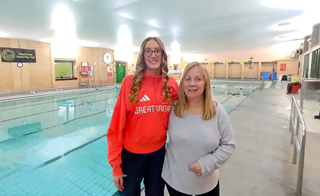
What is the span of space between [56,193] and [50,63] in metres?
→ 11.0

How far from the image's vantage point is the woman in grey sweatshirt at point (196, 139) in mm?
977

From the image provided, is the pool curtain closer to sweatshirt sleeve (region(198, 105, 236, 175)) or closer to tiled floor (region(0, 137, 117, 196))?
sweatshirt sleeve (region(198, 105, 236, 175))

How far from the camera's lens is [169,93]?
1100 mm

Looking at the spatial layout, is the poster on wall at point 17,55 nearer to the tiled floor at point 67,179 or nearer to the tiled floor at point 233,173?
the tiled floor at point 233,173

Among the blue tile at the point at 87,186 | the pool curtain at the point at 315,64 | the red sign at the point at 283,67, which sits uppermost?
the red sign at the point at 283,67

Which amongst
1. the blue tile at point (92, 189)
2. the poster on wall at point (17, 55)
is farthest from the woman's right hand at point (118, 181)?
the poster on wall at point (17, 55)

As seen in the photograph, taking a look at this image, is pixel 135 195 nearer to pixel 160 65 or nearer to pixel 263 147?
pixel 160 65

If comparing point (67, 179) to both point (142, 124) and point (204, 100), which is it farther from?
point (204, 100)

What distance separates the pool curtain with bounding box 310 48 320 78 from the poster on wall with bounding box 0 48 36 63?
43.6 feet

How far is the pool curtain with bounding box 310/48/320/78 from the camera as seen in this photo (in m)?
6.61

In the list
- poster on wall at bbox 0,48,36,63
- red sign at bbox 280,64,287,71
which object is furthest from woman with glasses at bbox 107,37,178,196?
red sign at bbox 280,64,287,71

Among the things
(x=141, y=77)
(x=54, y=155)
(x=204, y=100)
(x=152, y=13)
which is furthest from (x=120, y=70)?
(x=204, y=100)

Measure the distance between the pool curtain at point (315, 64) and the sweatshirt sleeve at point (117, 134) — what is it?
8.18 metres

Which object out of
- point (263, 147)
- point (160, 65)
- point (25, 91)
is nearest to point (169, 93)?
point (160, 65)
